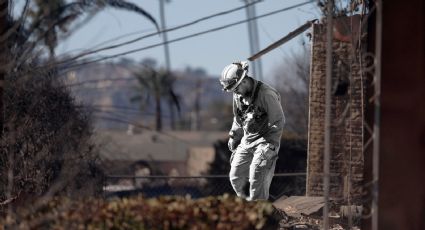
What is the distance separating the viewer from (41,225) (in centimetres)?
954

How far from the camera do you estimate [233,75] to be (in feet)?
40.7

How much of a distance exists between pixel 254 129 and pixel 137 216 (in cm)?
372

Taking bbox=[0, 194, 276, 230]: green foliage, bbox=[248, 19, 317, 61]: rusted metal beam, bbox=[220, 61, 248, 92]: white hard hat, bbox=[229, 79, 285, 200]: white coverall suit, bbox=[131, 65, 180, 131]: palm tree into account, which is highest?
bbox=[131, 65, 180, 131]: palm tree

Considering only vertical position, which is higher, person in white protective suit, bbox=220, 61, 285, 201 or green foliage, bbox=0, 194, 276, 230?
person in white protective suit, bbox=220, 61, 285, 201

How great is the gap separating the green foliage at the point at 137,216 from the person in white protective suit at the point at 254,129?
2.78 m

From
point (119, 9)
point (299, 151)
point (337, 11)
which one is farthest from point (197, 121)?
point (337, 11)

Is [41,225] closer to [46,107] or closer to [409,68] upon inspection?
[409,68]

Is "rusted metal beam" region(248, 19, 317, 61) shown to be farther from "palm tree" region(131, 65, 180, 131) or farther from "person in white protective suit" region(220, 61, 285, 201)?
"palm tree" region(131, 65, 180, 131)

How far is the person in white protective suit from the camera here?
12539 mm

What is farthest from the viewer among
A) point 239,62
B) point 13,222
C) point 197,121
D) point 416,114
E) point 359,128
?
point 197,121

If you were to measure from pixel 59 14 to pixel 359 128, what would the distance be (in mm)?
9272

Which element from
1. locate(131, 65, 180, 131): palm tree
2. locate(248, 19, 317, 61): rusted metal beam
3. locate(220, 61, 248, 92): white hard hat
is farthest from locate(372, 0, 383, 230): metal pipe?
locate(131, 65, 180, 131): palm tree

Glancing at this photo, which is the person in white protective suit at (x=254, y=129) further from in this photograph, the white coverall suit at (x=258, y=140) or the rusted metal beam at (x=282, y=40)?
the rusted metal beam at (x=282, y=40)

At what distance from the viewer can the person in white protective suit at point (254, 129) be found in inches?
494
